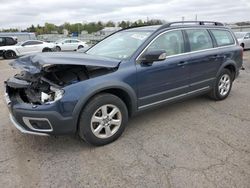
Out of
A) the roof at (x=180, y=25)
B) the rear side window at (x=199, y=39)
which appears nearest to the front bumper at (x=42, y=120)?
the roof at (x=180, y=25)

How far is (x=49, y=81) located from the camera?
10.6ft

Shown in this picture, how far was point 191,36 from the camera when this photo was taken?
450 cm

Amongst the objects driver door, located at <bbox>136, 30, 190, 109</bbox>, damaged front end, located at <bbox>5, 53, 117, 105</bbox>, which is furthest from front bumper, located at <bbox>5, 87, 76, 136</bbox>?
driver door, located at <bbox>136, 30, 190, 109</bbox>

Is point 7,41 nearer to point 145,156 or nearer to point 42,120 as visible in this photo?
point 42,120

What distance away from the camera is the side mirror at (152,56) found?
3.55 meters

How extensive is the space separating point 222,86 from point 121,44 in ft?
8.26

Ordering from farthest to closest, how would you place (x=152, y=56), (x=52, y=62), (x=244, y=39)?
1. (x=244, y=39)
2. (x=152, y=56)
3. (x=52, y=62)

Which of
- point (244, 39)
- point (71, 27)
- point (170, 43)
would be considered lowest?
point (244, 39)

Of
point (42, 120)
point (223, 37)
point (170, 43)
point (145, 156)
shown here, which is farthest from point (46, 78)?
point (223, 37)

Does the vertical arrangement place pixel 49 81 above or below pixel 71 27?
below

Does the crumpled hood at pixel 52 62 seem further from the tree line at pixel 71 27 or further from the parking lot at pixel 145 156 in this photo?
the tree line at pixel 71 27

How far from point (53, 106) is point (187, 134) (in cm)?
204

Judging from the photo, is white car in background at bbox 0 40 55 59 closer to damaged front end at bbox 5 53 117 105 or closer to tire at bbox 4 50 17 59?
tire at bbox 4 50 17 59

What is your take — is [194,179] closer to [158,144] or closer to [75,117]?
[158,144]
